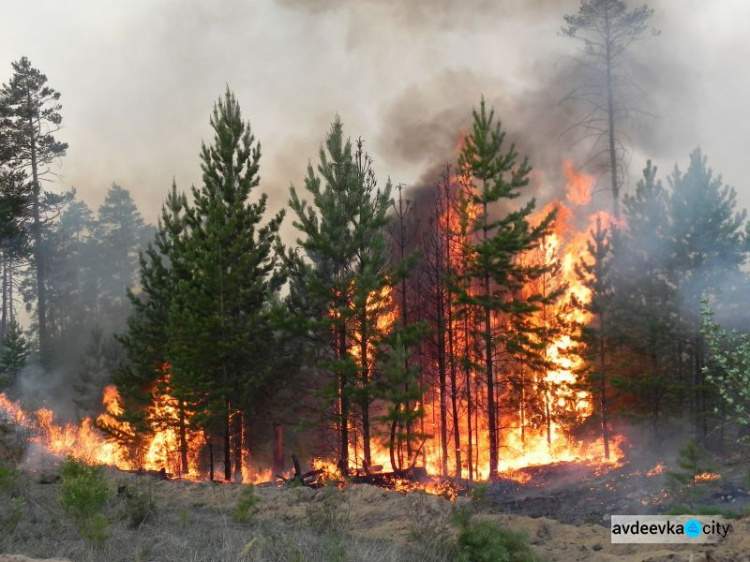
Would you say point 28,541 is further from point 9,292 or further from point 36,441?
point 9,292

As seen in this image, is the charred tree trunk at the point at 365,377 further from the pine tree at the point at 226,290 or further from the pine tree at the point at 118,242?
the pine tree at the point at 118,242

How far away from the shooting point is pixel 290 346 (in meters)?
27.6

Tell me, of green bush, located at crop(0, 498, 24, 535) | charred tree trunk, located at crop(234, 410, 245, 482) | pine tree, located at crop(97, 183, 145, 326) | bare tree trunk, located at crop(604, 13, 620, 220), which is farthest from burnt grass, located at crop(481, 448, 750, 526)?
pine tree, located at crop(97, 183, 145, 326)

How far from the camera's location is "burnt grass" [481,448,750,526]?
15984 millimetres

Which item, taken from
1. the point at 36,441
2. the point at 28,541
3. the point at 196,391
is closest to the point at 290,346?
the point at 196,391

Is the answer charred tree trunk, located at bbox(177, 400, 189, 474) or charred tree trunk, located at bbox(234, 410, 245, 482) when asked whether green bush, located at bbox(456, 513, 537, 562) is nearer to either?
charred tree trunk, located at bbox(234, 410, 245, 482)

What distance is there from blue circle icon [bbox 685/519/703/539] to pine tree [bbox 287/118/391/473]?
38.3ft

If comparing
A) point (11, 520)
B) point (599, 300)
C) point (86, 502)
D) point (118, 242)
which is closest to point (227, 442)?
point (11, 520)

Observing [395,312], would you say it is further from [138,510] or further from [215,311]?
[138,510]

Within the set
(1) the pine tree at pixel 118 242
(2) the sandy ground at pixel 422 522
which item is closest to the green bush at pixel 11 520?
(2) the sandy ground at pixel 422 522

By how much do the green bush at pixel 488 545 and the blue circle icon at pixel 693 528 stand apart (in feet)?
11.0

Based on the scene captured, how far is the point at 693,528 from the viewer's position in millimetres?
11922

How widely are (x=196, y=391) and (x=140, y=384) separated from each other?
457 centimetres

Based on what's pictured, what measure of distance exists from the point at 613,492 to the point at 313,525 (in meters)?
12.5
